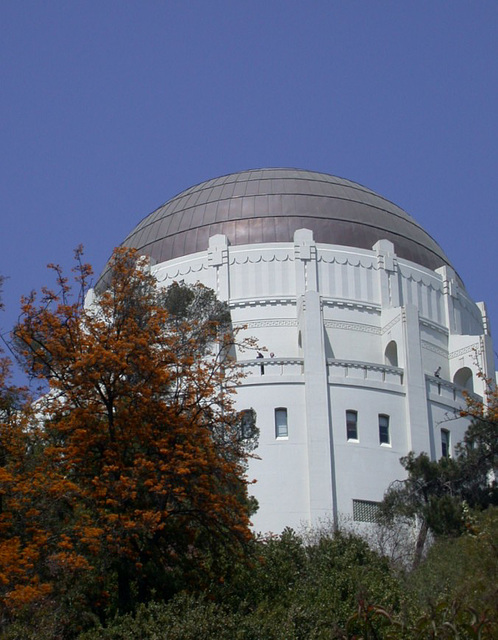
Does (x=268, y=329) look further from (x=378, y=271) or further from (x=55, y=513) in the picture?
(x=55, y=513)

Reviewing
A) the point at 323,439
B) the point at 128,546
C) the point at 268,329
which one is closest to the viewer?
the point at 128,546

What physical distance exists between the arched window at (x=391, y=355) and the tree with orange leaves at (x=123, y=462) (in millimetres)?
28004

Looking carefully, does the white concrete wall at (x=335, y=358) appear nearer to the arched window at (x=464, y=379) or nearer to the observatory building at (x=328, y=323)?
the observatory building at (x=328, y=323)

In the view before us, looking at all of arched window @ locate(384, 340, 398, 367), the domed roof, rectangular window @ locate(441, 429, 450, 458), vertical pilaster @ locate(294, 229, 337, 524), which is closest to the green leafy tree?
vertical pilaster @ locate(294, 229, 337, 524)

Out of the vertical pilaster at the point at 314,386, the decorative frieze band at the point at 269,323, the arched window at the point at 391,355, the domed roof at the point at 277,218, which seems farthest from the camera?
the domed roof at the point at 277,218

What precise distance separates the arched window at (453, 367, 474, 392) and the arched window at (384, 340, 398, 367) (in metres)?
3.93

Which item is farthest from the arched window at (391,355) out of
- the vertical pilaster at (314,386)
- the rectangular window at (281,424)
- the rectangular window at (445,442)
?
the rectangular window at (281,424)

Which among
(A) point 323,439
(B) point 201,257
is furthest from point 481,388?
(B) point 201,257

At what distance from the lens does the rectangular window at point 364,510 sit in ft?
152

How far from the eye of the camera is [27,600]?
21.6 metres

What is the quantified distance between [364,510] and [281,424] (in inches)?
195

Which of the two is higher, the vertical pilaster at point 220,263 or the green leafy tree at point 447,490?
the vertical pilaster at point 220,263

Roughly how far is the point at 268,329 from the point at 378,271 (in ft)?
21.5

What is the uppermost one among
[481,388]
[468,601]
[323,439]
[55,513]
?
[481,388]
